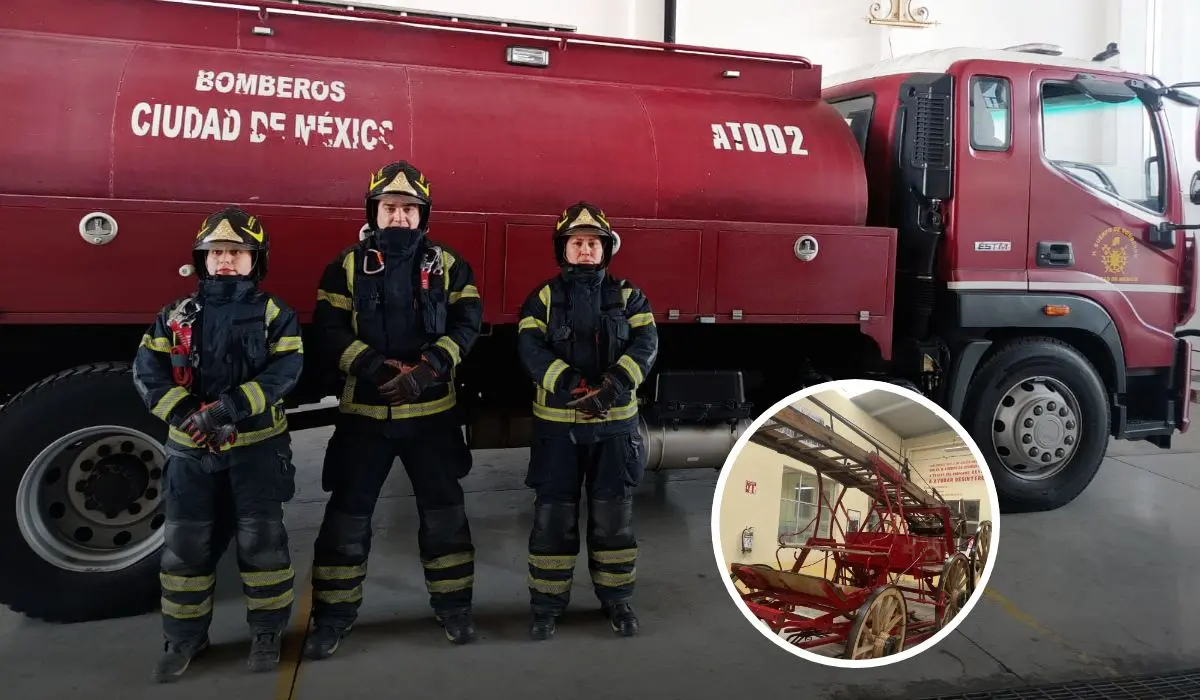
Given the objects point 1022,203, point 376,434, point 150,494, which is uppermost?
point 1022,203

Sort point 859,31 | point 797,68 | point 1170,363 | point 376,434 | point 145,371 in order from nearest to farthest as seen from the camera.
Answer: point 145,371 → point 376,434 → point 797,68 → point 1170,363 → point 859,31

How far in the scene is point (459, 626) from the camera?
143 inches

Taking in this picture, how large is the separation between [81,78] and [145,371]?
1.52 meters

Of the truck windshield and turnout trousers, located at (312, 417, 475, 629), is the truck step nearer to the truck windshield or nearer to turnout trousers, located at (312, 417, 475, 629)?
the truck windshield

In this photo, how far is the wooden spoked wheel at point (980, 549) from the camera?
2166 millimetres

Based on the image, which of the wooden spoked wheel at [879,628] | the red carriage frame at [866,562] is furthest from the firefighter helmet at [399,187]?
the wooden spoked wheel at [879,628]

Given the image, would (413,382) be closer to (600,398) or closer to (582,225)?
(600,398)

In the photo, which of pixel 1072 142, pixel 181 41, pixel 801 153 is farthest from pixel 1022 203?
pixel 181 41

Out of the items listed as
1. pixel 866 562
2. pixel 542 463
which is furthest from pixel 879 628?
pixel 542 463

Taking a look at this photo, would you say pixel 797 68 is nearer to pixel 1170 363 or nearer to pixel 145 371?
pixel 1170 363

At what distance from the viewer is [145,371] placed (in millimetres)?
3209

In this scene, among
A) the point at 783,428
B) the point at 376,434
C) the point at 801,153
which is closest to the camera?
the point at 783,428

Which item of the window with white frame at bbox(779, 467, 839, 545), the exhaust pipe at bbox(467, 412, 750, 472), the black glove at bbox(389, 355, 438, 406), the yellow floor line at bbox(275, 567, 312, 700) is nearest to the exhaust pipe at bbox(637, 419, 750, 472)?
the exhaust pipe at bbox(467, 412, 750, 472)

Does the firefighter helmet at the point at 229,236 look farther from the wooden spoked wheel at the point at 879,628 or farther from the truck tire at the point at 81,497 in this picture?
the wooden spoked wheel at the point at 879,628
